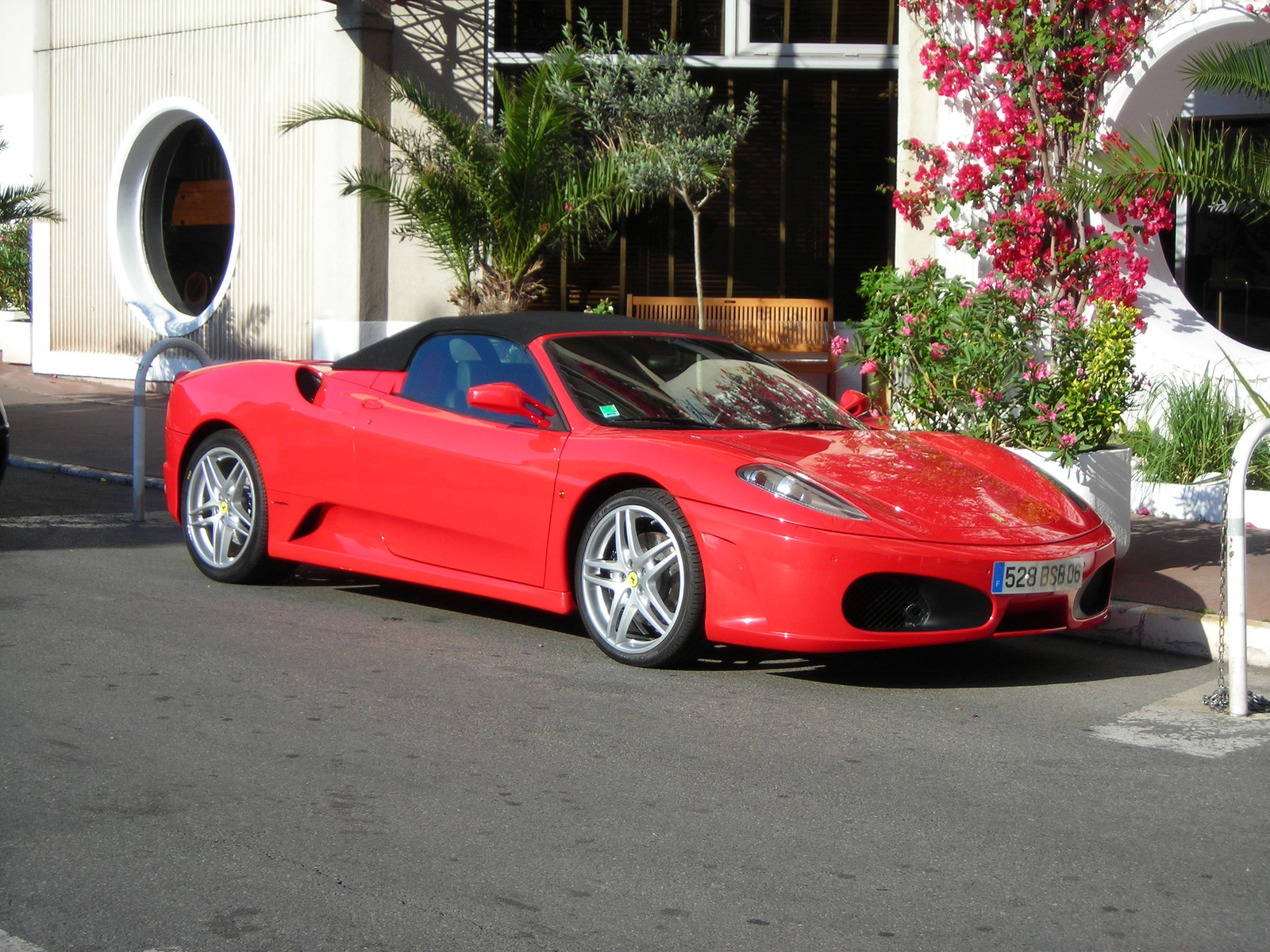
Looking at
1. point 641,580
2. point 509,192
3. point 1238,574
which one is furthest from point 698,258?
point 1238,574

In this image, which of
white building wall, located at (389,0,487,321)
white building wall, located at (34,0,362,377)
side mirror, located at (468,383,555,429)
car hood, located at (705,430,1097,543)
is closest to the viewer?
car hood, located at (705,430,1097,543)

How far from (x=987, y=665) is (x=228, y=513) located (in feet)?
12.1

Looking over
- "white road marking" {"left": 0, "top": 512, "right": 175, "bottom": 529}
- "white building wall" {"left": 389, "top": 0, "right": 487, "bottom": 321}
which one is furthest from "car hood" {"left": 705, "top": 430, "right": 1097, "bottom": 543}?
"white building wall" {"left": 389, "top": 0, "right": 487, "bottom": 321}

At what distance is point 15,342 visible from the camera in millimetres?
22828

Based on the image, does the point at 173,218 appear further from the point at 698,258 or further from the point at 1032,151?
the point at 1032,151

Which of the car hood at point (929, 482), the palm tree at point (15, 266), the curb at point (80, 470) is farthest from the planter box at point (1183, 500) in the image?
the palm tree at point (15, 266)

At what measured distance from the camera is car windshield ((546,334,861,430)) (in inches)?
246

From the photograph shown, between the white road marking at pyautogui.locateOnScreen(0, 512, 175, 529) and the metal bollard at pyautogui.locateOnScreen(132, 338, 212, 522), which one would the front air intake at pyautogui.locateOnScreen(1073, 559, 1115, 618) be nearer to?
the metal bollard at pyautogui.locateOnScreen(132, 338, 212, 522)

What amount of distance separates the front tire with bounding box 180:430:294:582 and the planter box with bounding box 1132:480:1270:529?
5949 mm

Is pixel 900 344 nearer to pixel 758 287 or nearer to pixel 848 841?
pixel 848 841

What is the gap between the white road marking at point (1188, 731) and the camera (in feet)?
16.3

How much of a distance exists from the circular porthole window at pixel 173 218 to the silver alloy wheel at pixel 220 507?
449 inches

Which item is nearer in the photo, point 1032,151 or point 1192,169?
point 1192,169

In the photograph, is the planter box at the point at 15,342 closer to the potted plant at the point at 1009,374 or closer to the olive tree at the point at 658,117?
the olive tree at the point at 658,117
